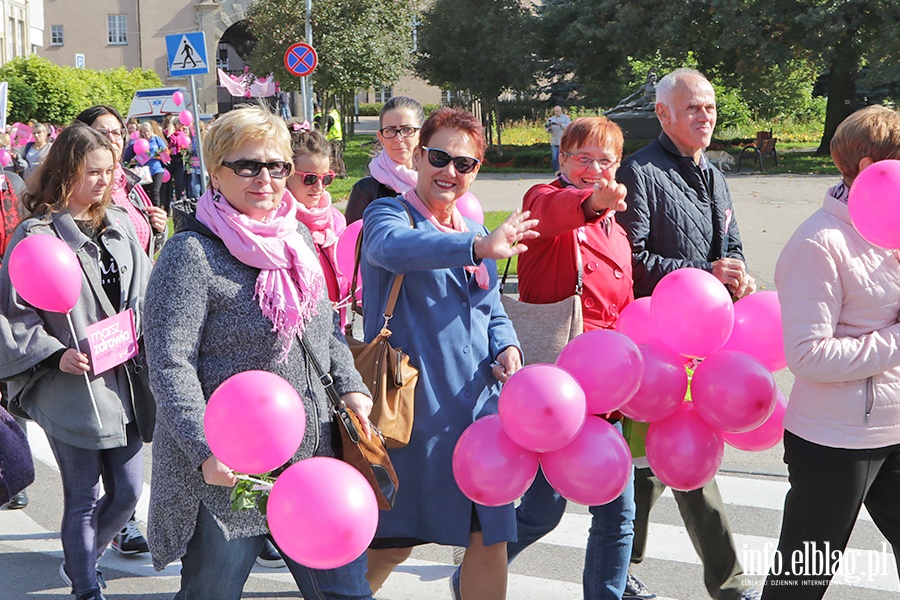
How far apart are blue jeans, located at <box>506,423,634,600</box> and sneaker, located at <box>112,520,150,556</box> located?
2.16m

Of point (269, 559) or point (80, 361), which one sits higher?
point (80, 361)

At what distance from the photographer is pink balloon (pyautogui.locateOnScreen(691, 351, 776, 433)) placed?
11.9 feet

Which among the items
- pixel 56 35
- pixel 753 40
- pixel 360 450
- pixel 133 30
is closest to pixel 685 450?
pixel 360 450

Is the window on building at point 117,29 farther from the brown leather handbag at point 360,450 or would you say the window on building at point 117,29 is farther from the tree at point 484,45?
the brown leather handbag at point 360,450

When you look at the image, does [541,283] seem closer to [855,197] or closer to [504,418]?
[504,418]

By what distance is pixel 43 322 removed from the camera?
4.46 meters

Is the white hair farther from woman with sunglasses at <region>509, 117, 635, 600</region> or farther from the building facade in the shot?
the building facade

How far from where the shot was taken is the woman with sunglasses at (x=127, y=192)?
5.23 meters

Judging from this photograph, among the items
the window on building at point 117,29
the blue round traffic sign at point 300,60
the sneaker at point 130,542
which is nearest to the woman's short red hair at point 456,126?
the sneaker at point 130,542

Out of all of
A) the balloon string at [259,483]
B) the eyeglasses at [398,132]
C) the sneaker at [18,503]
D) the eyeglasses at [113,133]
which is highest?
the eyeglasses at [398,132]

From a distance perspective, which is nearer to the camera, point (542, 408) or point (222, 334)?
point (222, 334)

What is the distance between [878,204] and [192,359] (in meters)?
2.07

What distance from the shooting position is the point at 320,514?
2826 mm

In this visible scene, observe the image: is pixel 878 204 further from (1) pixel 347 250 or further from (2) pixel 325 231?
(2) pixel 325 231
